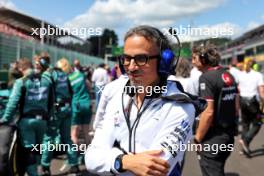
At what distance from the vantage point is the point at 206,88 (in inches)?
155

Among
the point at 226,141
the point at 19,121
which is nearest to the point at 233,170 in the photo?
the point at 226,141

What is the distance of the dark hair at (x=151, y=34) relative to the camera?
6.20 feet

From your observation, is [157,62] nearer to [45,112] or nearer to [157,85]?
[157,85]

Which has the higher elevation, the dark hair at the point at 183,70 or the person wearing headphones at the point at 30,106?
the dark hair at the point at 183,70

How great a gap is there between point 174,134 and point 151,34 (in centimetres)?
46

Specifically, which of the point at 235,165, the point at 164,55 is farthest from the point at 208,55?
the point at 235,165

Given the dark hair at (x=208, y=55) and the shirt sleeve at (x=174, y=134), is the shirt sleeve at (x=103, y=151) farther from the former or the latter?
the dark hair at (x=208, y=55)

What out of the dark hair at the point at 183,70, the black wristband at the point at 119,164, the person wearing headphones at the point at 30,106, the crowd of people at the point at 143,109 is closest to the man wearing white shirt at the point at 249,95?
the crowd of people at the point at 143,109

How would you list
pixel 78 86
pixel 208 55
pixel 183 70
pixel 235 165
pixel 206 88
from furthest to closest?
pixel 235 165 < pixel 78 86 < pixel 183 70 < pixel 208 55 < pixel 206 88

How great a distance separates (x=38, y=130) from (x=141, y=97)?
3.85 metres

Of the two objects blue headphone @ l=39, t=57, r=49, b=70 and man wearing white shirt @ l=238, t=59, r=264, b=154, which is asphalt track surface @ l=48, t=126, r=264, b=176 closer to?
man wearing white shirt @ l=238, t=59, r=264, b=154

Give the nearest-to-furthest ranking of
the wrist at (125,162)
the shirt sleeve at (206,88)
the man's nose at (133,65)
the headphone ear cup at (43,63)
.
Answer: the wrist at (125,162) → the man's nose at (133,65) → the shirt sleeve at (206,88) → the headphone ear cup at (43,63)

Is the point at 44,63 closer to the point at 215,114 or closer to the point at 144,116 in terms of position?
the point at 215,114

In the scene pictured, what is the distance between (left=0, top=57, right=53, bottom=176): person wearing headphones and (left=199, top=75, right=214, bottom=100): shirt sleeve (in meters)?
2.32
